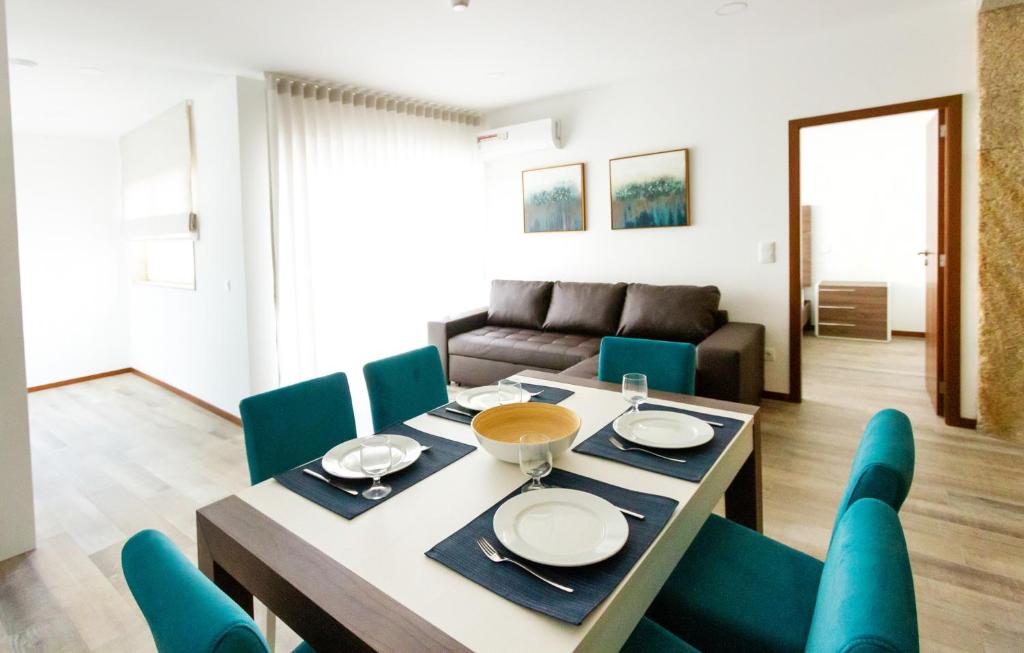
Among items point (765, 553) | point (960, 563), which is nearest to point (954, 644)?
point (960, 563)

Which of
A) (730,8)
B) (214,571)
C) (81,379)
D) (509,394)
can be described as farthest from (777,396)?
(81,379)

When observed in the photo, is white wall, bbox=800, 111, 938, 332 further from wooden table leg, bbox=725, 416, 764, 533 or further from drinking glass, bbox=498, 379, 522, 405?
drinking glass, bbox=498, 379, 522, 405

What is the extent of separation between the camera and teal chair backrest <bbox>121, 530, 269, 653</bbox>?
2.03 ft

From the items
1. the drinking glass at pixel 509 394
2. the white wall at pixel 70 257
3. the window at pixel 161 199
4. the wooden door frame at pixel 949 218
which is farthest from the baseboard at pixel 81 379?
the wooden door frame at pixel 949 218

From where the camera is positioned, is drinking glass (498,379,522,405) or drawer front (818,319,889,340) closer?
drinking glass (498,379,522,405)

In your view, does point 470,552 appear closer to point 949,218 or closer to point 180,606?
point 180,606

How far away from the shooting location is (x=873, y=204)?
236 inches

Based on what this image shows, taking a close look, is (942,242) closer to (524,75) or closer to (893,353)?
(893,353)

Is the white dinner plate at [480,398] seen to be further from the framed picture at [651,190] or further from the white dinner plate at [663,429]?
the framed picture at [651,190]

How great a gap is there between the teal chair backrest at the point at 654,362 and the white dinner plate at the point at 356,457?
1046mm

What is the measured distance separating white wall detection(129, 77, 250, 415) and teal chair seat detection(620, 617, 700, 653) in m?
3.45

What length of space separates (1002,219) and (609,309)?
2.37 m

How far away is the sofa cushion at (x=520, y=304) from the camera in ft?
15.3

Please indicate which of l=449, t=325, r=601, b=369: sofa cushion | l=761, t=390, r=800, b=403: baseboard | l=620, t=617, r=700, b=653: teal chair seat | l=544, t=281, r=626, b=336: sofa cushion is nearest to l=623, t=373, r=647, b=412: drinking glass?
l=620, t=617, r=700, b=653: teal chair seat
